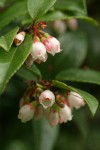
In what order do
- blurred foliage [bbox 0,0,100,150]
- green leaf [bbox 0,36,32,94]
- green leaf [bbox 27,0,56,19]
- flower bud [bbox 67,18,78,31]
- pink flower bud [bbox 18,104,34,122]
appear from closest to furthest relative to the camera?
1. green leaf [bbox 0,36,32,94]
2. green leaf [bbox 27,0,56,19]
3. pink flower bud [bbox 18,104,34,122]
4. blurred foliage [bbox 0,0,100,150]
5. flower bud [bbox 67,18,78,31]

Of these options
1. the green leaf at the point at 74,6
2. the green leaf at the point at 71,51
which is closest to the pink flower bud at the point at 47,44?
the green leaf at the point at 74,6

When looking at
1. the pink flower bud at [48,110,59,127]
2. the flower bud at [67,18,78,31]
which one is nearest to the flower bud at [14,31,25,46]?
the pink flower bud at [48,110,59,127]

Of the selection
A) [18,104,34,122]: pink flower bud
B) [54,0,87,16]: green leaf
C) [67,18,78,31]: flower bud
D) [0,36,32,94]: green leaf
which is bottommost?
[67,18,78,31]: flower bud

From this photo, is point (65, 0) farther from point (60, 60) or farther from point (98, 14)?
point (98, 14)

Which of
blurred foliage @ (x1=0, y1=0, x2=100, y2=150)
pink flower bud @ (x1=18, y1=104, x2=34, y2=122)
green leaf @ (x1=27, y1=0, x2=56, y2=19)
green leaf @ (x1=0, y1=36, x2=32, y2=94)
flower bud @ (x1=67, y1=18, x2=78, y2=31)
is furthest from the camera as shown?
flower bud @ (x1=67, y1=18, x2=78, y2=31)

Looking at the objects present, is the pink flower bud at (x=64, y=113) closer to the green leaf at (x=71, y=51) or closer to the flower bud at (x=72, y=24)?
the green leaf at (x=71, y=51)

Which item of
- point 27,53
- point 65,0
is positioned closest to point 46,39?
point 27,53

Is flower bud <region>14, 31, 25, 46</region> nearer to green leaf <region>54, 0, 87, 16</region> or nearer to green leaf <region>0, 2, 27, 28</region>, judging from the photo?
green leaf <region>0, 2, 27, 28</region>

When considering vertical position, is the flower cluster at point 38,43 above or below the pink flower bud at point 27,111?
above
